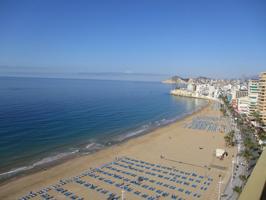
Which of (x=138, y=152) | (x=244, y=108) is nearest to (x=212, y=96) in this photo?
(x=244, y=108)

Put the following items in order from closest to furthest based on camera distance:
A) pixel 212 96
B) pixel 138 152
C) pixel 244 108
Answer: pixel 138 152, pixel 244 108, pixel 212 96

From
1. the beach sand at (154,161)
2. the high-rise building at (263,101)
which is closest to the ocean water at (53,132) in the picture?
the beach sand at (154,161)

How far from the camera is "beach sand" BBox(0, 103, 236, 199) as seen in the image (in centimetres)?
2229

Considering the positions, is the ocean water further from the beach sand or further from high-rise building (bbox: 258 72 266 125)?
high-rise building (bbox: 258 72 266 125)

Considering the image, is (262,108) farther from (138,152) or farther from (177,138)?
(138,152)

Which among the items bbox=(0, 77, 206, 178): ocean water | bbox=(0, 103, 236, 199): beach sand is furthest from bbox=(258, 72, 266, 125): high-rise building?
bbox=(0, 77, 206, 178): ocean water

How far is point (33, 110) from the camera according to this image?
59.8m

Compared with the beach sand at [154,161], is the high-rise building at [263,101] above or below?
above

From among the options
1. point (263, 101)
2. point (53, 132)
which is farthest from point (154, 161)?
point (263, 101)

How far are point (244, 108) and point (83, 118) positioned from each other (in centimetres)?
4826

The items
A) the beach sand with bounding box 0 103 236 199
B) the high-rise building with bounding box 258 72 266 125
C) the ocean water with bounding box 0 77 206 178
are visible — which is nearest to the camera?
the beach sand with bounding box 0 103 236 199

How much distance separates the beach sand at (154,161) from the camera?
73.1 ft

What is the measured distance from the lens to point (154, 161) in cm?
3039

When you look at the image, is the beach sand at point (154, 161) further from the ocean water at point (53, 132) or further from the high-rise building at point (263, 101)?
the high-rise building at point (263, 101)
